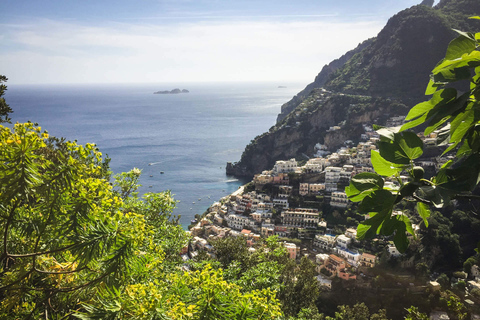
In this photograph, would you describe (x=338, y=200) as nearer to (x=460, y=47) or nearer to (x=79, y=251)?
(x=79, y=251)

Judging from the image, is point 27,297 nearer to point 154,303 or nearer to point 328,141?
point 154,303

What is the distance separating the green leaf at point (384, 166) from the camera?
0.93 m

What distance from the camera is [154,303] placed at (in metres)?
2.28

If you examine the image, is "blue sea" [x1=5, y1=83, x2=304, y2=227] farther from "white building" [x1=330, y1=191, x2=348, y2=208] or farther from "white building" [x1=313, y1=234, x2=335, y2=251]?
"white building" [x1=330, y1=191, x2=348, y2=208]

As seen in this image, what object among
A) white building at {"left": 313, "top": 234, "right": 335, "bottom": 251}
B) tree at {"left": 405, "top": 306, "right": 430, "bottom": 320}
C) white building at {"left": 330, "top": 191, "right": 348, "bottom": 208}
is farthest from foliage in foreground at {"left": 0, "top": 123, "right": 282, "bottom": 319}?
white building at {"left": 330, "top": 191, "right": 348, "bottom": 208}

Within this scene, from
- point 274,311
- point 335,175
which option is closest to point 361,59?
point 335,175

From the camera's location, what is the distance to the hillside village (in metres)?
20.8

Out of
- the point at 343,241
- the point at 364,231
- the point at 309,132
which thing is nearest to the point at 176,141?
the point at 309,132

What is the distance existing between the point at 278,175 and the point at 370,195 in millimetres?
34073

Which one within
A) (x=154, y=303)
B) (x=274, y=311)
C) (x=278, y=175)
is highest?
(x=154, y=303)

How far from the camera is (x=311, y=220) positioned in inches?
1074

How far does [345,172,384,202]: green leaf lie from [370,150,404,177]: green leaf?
0.09 feet

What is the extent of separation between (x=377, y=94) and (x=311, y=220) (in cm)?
3530

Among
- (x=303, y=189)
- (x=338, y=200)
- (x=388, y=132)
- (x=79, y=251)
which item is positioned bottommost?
(x=338, y=200)
